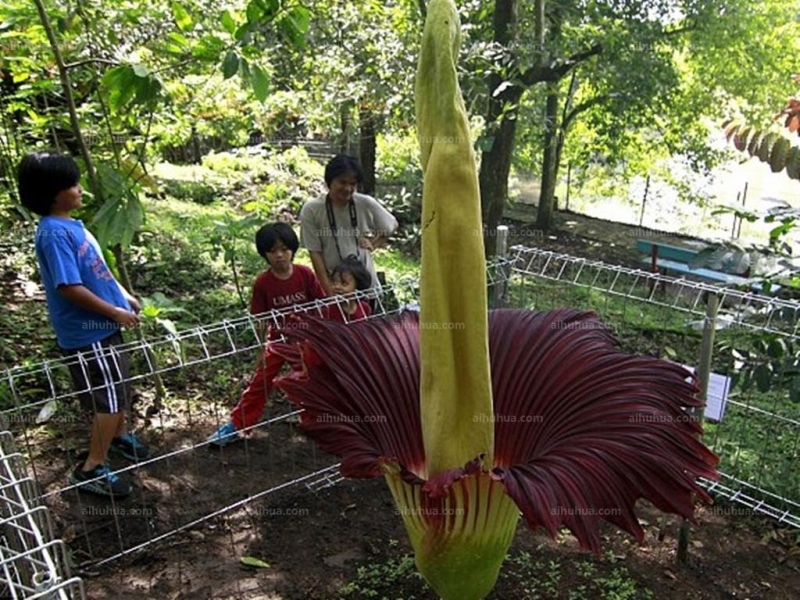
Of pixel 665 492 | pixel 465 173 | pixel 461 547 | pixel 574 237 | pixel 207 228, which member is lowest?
pixel 574 237

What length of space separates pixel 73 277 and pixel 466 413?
183cm

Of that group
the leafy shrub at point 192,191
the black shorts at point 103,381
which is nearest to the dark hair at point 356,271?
Answer: the black shorts at point 103,381

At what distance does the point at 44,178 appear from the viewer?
2346 mm

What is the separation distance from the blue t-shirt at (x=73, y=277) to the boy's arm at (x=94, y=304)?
27mm

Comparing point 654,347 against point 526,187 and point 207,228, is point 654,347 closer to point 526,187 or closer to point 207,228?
point 207,228

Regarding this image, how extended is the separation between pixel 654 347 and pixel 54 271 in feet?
11.1

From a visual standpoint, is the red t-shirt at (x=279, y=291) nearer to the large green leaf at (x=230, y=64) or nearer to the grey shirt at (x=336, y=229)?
the grey shirt at (x=336, y=229)

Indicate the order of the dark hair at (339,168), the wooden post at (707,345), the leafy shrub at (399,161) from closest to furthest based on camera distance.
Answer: the wooden post at (707,345) → the dark hair at (339,168) → the leafy shrub at (399,161)

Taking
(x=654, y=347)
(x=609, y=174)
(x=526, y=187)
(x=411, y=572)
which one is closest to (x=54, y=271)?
(x=411, y=572)

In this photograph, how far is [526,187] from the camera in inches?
555

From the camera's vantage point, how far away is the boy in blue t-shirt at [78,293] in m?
2.35

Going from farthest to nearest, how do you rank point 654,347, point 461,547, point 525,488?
1. point 654,347
2. point 461,547
3. point 525,488

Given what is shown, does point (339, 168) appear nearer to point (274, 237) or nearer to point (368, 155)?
point (274, 237)

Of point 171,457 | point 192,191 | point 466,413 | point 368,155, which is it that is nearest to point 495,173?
point 171,457
